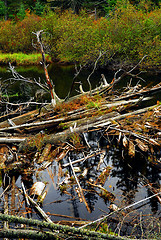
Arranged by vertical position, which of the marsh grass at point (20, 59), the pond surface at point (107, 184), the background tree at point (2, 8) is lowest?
the pond surface at point (107, 184)

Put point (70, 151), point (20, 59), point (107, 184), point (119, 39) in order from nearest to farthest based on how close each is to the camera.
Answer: point (107, 184) < point (70, 151) < point (119, 39) < point (20, 59)

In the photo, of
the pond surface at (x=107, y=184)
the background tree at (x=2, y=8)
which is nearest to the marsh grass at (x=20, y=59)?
the background tree at (x=2, y=8)

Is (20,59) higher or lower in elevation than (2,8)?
lower

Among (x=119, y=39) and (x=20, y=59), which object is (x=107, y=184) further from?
(x=20, y=59)

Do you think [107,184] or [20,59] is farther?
[20,59]

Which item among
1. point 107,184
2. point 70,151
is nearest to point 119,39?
point 70,151

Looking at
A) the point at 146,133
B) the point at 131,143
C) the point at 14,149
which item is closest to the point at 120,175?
the point at 131,143

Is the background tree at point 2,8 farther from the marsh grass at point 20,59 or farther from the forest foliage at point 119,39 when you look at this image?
the forest foliage at point 119,39

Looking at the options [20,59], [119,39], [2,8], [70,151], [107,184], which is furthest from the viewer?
[2,8]

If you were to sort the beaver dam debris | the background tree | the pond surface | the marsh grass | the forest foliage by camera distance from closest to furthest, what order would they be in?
the pond surface < the beaver dam debris < the forest foliage < the marsh grass < the background tree

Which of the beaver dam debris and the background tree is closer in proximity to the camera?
the beaver dam debris

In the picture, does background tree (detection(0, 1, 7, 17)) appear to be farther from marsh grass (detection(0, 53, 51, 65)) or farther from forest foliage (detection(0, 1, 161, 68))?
forest foliage (detection(0, 1, 161, 68))

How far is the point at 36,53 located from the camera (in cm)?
3972

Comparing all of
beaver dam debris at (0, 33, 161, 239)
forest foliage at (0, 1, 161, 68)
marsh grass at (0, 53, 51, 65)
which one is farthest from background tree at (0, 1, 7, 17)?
beaver dam debris at (0, 33, 161, 239)
